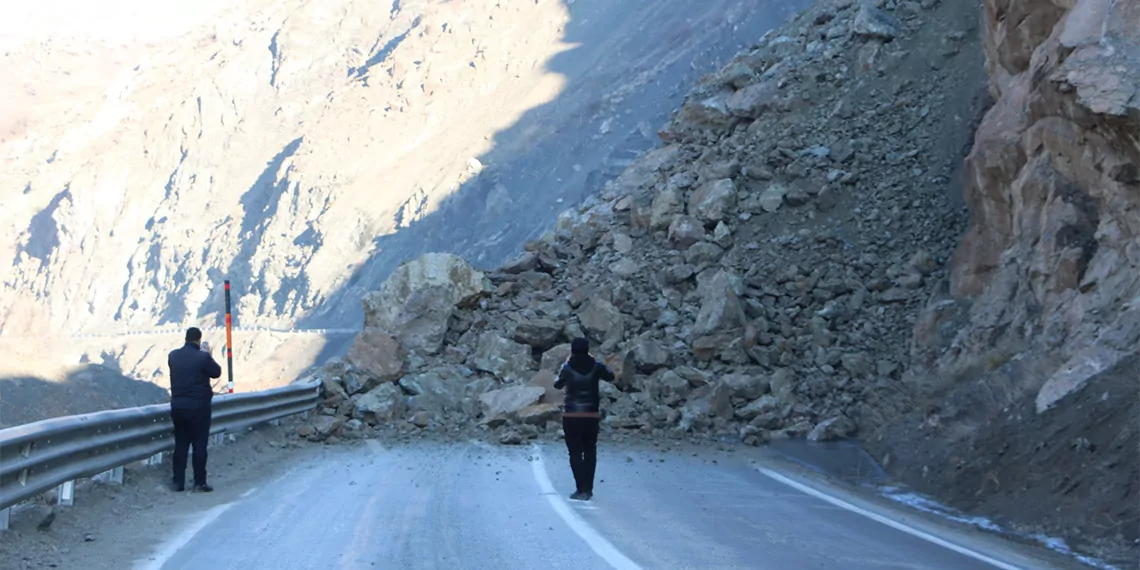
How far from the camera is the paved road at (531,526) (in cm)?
755

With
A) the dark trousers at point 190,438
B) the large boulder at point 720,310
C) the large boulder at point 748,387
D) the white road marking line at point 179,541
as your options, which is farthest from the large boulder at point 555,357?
the white road marking line at point 179,541

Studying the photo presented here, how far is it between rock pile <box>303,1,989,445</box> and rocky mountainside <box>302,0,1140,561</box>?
0.04 m

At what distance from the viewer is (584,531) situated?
8617 mm

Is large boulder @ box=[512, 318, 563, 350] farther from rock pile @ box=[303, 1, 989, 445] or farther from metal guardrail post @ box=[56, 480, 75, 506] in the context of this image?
metal guardrail post @ box=[56, 480, 75, 506]

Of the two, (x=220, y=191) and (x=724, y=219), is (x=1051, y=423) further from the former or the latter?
(x=220, y=191)

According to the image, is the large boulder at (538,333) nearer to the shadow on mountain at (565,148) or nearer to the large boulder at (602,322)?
the large boulder at (602,322)

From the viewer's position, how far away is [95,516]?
30.1 feet

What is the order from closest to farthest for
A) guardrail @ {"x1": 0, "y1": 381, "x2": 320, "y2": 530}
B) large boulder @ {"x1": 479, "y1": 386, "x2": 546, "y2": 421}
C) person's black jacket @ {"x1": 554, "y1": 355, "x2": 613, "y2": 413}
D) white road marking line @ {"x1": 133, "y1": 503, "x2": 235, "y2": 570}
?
white road marking line @ {"x1": 133, "y1": 503, "x2": 235, "y2": 570} < guardrail @ {"x1": 0, "y1": 381, "x2": 320, "y2": 530} < person's black jacket @ {"x1": 554, "y1": 355, "x2": 613, "y2": 413} < large boulder @ {"x1": 479, "y1": 386, "x2": 546, "y2": 421}

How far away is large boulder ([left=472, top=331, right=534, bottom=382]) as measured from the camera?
736 inches

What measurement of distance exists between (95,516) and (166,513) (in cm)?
58

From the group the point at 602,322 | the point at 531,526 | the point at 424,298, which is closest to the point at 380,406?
the point at 424,298

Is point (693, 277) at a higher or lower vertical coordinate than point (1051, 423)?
higher

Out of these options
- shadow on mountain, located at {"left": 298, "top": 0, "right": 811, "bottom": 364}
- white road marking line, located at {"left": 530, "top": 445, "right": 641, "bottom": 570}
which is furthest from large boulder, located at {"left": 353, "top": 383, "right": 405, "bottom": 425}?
shadow on mountain, located at {"left": 298, "top": 0, "right": 811, "bottom": 364}

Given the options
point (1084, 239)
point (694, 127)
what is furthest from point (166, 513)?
point (694, 127)
